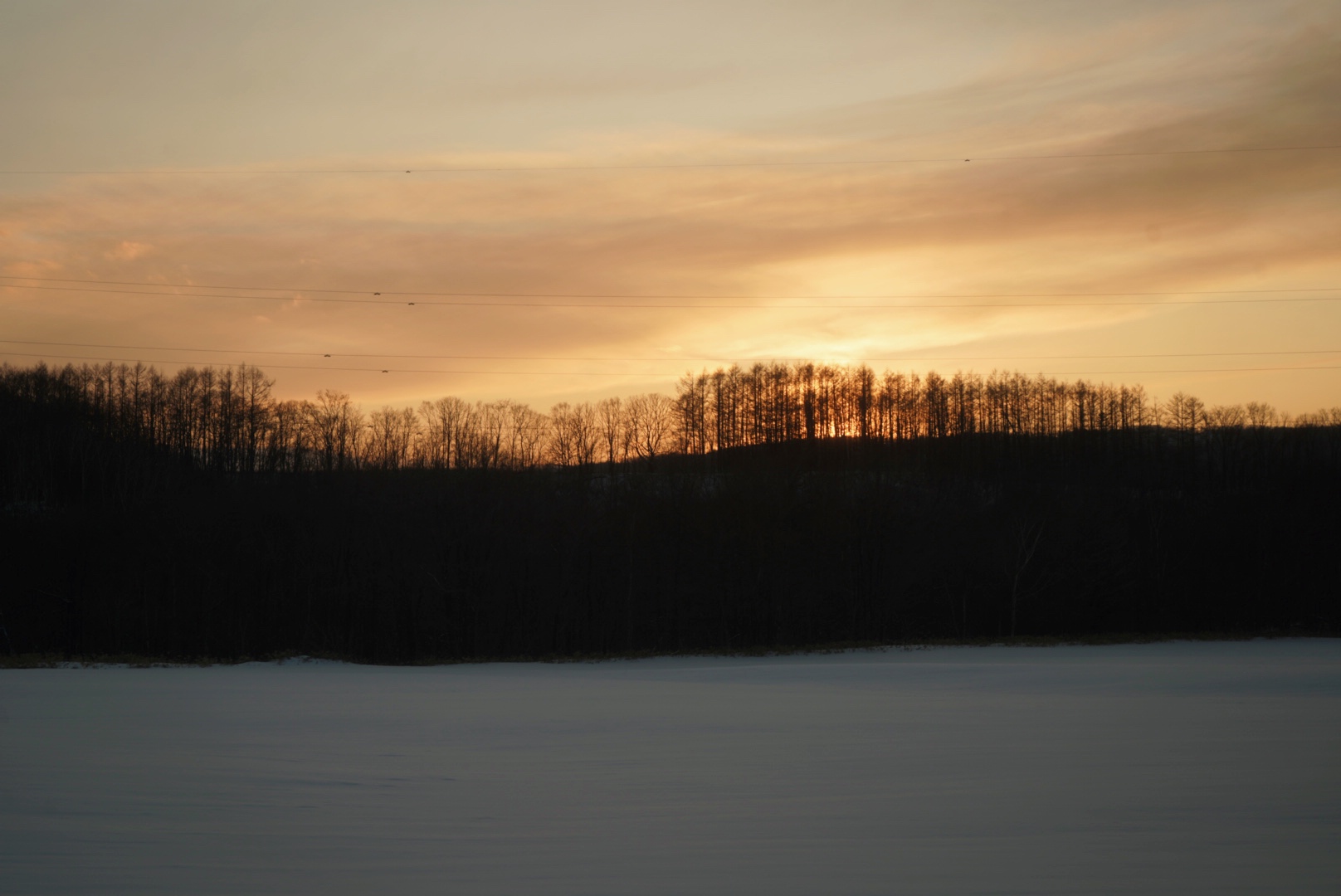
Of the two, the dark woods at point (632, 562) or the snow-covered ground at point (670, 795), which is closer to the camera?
the snow-covered ground at point (670, 795)

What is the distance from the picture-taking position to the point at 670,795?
8.72 metres

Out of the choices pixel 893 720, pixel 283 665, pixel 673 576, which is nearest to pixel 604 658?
pixel 283 665

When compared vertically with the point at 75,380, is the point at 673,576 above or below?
below

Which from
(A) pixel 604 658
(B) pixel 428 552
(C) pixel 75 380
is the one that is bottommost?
(A) pixel 604 658

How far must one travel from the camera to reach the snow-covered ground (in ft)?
20.4

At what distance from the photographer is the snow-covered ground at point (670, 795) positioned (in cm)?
621

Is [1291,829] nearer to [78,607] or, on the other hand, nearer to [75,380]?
[78,607]

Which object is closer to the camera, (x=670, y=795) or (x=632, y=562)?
(x=670, y=795)

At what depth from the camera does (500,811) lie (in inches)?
316

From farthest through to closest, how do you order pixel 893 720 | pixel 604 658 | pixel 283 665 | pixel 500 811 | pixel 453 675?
pixel 604 658
pixel 283 665
pixel 453 675
pixel 893 720
pixel 500 811

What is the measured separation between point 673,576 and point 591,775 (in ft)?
126

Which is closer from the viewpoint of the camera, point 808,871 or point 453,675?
point 808,871

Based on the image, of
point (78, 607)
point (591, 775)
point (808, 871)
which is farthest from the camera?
point (78, 607)

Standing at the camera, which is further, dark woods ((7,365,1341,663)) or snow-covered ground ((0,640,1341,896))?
dark woods ((7,365,1341,663))
